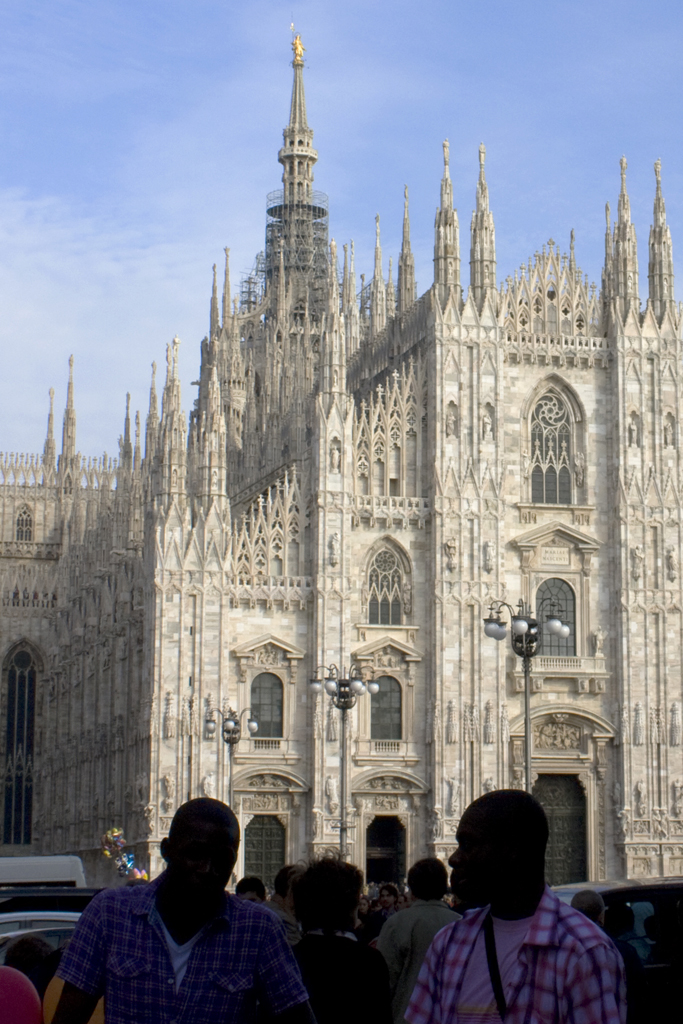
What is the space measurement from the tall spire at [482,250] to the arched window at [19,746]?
34.2 meters

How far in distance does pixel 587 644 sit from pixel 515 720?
124 inches

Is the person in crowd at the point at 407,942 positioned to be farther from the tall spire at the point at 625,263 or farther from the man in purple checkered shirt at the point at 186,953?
the tall spire at the point at 625,263

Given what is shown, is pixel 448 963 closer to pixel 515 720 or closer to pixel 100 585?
pixel 515 720

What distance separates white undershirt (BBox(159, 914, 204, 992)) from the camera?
215 inches

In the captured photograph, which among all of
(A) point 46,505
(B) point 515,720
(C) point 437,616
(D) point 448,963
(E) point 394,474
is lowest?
(D) point 448,963

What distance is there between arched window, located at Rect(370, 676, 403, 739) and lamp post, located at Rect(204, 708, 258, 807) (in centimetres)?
350

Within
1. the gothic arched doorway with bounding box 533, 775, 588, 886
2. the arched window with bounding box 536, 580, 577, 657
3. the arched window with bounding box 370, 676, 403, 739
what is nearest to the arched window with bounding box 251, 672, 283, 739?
the arched window with bounding box 370, 676, 403, 739

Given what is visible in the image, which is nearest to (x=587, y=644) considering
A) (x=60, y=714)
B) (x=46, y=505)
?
(x=60, y=714)

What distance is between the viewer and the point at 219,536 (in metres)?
46.1

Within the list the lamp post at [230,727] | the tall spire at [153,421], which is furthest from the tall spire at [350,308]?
the lamp post at [230,727]

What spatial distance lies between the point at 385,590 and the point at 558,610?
211 inches

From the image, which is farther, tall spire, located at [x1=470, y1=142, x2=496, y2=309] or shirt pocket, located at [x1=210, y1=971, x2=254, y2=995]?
tall spire, located at [x1=470, y1=142, x2=496, y2=309]

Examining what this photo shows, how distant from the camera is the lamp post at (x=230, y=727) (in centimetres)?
4072

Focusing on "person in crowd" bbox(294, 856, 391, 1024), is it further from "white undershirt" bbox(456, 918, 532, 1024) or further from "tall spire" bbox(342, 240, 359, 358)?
"tall spire" bbox(342, 240, 359, 358)
